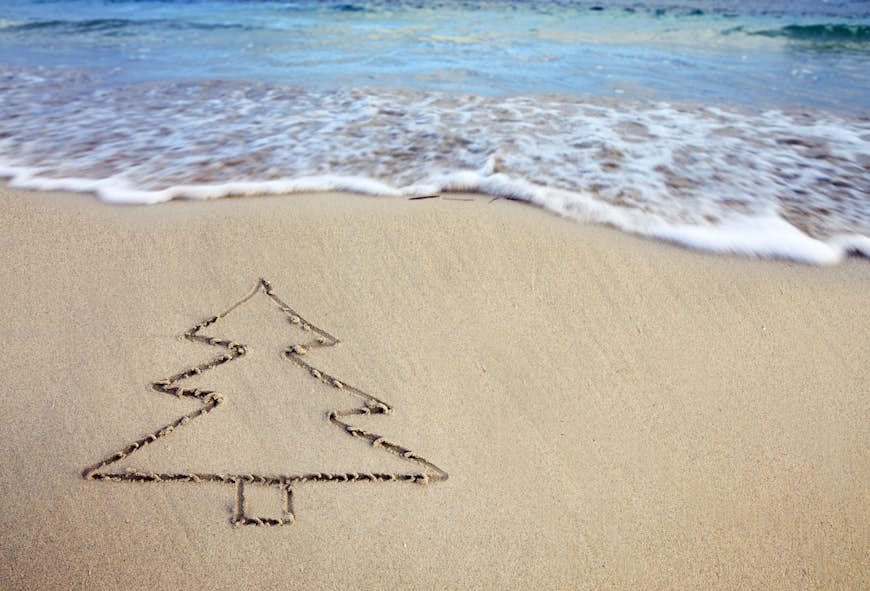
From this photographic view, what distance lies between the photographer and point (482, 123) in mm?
3334

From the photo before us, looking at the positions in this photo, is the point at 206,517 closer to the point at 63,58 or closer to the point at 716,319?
the point at 716,319

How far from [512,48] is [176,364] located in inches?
206

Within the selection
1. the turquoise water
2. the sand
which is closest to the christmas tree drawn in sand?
the sand

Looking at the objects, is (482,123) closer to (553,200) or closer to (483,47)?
(553,200)

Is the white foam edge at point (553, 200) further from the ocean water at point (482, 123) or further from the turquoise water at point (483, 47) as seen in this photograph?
the turquoise water at point (483, 47)

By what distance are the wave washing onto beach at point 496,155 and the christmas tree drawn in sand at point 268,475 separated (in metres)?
0.98

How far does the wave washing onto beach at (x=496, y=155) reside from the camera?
2.33 meters

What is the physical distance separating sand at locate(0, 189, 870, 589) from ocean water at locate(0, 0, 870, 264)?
12.1 inches

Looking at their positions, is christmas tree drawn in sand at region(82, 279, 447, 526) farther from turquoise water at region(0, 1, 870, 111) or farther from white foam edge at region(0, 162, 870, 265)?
turquoise water at region(0, 1, 870, 111)

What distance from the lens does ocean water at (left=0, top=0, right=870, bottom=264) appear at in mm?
2451

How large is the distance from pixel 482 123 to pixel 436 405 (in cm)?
221

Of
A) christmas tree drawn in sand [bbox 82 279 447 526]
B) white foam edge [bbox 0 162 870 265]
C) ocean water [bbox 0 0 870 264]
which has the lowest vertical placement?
christmas tree drawn in sand [bbox 82 279 447 526]

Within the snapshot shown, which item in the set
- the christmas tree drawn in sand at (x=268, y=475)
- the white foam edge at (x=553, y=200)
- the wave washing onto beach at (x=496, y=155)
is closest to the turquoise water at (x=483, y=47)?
the wave washing onto beach at (x=496, y=155)

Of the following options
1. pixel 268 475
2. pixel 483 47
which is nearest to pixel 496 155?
pixel 268 475
